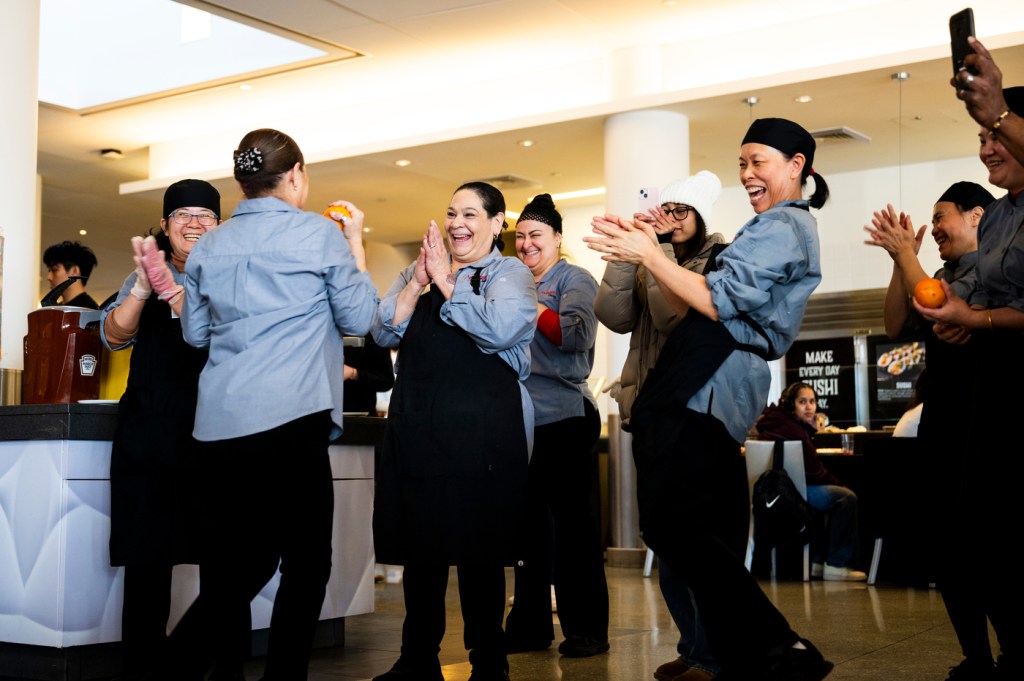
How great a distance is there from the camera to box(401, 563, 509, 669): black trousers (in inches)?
132

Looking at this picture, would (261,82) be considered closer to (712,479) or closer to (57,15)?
(57,15)

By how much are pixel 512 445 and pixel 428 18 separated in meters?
5.26

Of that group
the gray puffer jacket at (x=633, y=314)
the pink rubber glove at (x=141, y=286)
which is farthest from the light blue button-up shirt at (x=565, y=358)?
the pink rubber glove at (x=141, y=286)

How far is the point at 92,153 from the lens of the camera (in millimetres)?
11133

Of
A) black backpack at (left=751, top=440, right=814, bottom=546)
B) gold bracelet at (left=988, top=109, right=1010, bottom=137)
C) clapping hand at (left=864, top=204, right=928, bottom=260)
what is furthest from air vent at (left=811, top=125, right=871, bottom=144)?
gold bracelet at (left=988, top=109, right=1010, bottom=137)

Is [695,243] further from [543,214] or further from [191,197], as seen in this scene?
[191,197]

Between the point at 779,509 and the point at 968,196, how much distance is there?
11.6 feet

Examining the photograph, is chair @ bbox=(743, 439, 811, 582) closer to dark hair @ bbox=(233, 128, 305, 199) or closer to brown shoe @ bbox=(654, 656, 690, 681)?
brown shoe @ bbox=(654, 656, 690, 681)

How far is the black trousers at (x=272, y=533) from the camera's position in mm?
2746

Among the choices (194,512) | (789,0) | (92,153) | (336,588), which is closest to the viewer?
(194,512)

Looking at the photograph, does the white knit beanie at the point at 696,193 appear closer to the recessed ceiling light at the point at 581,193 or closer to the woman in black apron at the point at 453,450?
the woman in black apron at the point at 453,450

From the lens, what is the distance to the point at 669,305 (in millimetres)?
3488

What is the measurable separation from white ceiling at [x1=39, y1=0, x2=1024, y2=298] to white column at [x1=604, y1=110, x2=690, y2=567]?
186mm

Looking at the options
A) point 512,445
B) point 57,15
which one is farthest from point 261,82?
point 512,445
